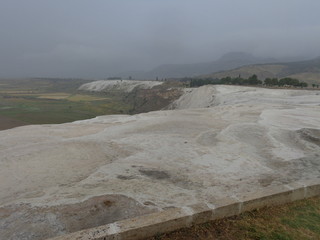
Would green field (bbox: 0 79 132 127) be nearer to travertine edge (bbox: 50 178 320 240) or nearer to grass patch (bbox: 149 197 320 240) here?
travertine edge (bbox: 50 178 320 240)

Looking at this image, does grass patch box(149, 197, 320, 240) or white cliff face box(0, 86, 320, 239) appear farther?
white cliff face box(0, 86, 320, 239)

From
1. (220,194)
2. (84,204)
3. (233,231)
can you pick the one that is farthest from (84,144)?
(233,231)

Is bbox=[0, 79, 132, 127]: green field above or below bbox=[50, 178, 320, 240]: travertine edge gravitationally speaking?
below

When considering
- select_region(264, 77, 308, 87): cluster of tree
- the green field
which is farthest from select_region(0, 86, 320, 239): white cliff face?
select_region(264, 77, 308, 87): cluster of tree

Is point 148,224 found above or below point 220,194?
above

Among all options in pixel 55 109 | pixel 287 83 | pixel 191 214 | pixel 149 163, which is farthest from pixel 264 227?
pixel 55 109

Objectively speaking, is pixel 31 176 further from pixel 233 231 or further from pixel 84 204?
pixel 233 231

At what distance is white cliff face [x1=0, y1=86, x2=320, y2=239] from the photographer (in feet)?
25.1

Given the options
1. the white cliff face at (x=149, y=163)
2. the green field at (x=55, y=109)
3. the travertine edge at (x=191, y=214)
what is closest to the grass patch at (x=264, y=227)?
the travertine edge at (x=191, y=214)

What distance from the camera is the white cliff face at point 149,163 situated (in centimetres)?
764

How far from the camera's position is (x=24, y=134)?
15.7 meters

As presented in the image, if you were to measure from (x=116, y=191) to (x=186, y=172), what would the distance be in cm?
291

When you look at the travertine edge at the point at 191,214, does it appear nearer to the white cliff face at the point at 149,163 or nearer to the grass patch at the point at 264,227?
the grass patch at the point at 264,227

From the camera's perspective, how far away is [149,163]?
10477mm
